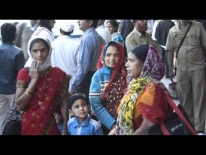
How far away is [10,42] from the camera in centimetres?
599

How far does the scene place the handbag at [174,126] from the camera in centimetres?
359

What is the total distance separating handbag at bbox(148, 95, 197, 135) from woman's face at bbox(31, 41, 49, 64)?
1224 millimetres

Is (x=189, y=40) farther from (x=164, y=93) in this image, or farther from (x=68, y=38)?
(x=164, y=93)

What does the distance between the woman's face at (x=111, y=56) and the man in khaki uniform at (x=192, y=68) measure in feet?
6.92

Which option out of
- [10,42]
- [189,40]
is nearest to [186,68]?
[189,40]

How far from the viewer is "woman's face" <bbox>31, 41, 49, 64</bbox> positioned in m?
4.43

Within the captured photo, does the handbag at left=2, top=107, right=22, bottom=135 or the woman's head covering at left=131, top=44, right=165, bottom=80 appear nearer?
the woman's head covering at left=131, top=44, right=165, bottom=80

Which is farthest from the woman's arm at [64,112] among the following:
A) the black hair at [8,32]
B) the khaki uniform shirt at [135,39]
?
the khaki uniform shirt at [135,39]

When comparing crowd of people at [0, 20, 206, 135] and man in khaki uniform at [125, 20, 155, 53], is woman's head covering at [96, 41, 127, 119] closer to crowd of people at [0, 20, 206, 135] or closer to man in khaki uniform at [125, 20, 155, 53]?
crowd of people at [0, 20, 206, 135]

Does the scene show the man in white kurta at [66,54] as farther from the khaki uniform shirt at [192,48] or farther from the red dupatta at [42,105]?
the red dupatta at [42,105]

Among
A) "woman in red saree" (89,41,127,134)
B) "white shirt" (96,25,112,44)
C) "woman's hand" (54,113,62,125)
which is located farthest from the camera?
"white shirt" (96,25,112,44)

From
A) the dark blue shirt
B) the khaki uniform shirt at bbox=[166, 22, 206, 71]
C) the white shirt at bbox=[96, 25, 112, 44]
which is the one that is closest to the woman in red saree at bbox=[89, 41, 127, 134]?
the dark blue shirt
